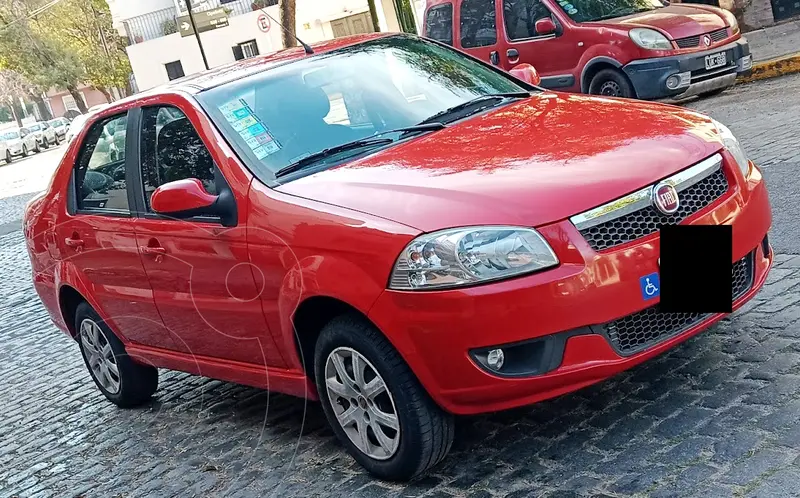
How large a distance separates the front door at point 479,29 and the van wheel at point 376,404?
9345 mm

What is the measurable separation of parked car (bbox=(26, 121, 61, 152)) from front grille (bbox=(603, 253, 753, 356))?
54.8m

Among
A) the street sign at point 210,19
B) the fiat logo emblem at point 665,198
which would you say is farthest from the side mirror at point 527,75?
the street sign at point 210,19

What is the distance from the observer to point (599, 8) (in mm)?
12312

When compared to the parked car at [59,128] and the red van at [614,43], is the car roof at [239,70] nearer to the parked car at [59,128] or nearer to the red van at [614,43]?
the red van at [614,43]

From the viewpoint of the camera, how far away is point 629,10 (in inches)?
488

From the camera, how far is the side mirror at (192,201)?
14.2ft

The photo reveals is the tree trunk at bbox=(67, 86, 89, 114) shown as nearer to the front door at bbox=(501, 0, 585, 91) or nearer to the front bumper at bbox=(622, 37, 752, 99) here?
the front door at bbox=(501, 0, 585, 91)

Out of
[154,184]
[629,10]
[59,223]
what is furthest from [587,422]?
[629,10]

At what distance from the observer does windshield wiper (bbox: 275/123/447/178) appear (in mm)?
4371

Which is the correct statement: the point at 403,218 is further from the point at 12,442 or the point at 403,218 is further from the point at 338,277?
the point at 12,442

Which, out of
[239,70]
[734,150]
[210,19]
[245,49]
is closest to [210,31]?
[210,19]

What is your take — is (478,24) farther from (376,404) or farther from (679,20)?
(376,404)

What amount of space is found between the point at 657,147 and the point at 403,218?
1036 mm

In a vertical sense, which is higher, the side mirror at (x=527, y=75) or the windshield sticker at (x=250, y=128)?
the windshield sticker at (x=250, y=128)
